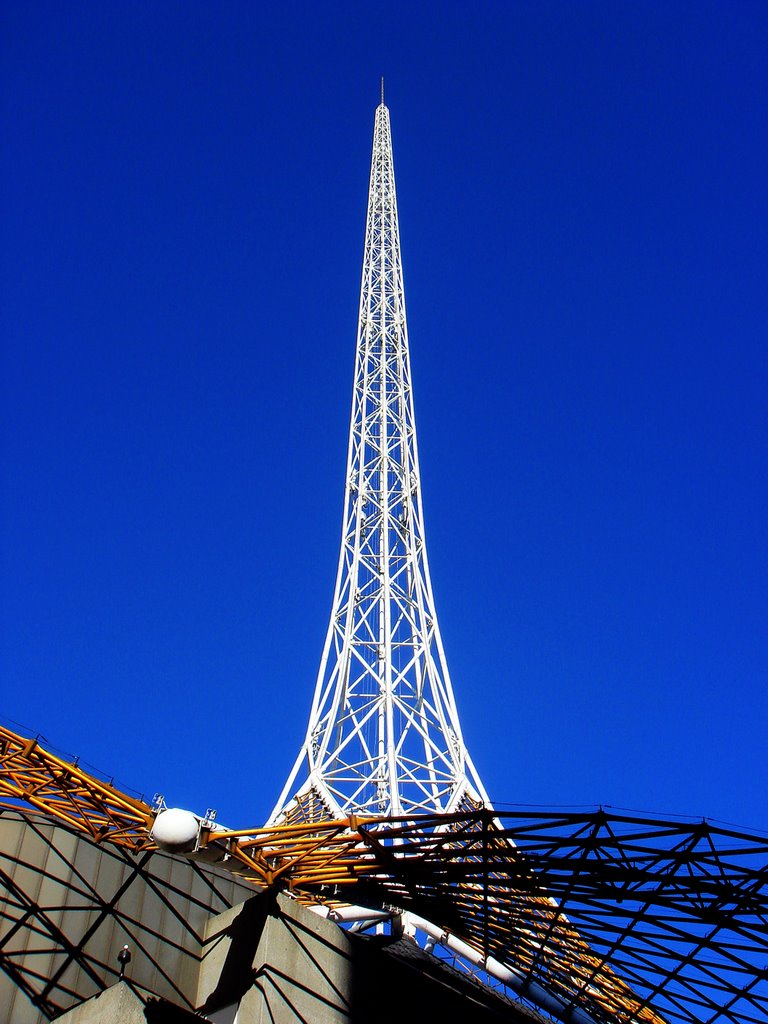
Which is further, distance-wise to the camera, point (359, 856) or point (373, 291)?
point (373, 291)

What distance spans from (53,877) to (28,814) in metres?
1.43

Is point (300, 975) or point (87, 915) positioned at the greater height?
point (300, 975)

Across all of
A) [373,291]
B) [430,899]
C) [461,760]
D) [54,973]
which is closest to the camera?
[54,973]

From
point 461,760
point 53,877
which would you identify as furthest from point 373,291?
point 53,877

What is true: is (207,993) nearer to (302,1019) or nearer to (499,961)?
(302,1019)

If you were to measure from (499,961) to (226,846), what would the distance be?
1241 centimetres

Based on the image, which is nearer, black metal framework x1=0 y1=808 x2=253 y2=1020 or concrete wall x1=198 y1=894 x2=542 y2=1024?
black metal framework x1=0 y1=808 x2=253 y2=1020

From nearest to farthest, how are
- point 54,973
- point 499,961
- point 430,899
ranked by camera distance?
point 54,973 < point 430,899 < point 499,961

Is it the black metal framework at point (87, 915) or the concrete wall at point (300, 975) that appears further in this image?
the concrete wall at point (300, 975)

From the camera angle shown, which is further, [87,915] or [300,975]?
[300,975]

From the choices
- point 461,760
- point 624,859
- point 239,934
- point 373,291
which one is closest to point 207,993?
point 239,934

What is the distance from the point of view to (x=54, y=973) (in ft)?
68.2

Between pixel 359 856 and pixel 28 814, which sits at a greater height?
pixel 359 856

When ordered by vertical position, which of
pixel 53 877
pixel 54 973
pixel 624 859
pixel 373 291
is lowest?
pixel 54 973
